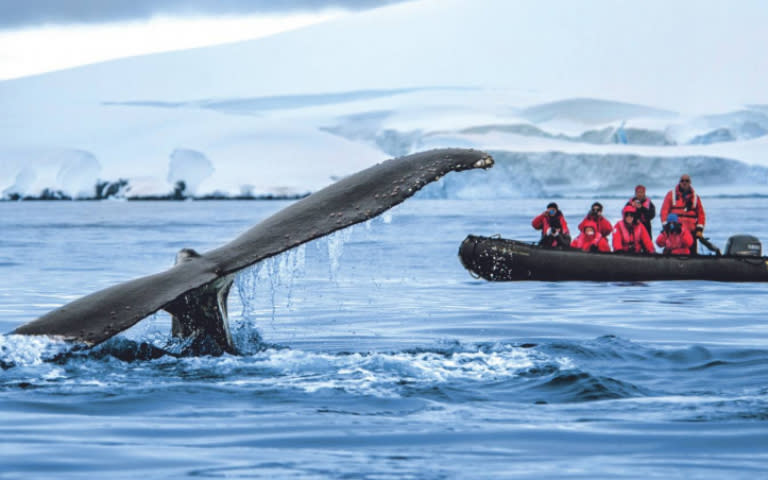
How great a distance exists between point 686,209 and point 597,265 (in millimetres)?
2125

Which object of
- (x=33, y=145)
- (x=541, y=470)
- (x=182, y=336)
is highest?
(x=33, y=145)

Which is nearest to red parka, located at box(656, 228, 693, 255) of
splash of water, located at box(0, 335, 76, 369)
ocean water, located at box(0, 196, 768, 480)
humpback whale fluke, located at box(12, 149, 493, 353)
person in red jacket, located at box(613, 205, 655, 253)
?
person in red jacket, located at box(613, 205, 655, 253)

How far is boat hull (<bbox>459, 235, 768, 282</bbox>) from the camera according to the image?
47.0 ft

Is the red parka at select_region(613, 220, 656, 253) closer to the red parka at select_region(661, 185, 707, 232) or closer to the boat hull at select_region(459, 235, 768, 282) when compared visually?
the red parka at select_region(661, 185, 707, 232)

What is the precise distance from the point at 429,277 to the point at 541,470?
11.6m

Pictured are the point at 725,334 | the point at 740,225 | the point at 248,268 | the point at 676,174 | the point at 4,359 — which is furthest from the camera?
the point at 676,174

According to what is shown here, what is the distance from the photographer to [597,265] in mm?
14344

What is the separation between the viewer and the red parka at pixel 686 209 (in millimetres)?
15711

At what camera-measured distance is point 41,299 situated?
12.0 meters

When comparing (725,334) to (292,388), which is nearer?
(292,388)

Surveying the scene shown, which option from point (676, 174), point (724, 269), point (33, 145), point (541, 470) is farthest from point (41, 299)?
point (33, 145)

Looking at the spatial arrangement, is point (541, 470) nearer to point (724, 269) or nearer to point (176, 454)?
point (176, 454)

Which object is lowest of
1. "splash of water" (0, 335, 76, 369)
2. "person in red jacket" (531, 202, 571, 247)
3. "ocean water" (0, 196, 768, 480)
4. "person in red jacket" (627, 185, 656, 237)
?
"ocean water" (0, 196, 768, 480)

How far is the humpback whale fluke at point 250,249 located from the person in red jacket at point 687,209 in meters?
11.4
